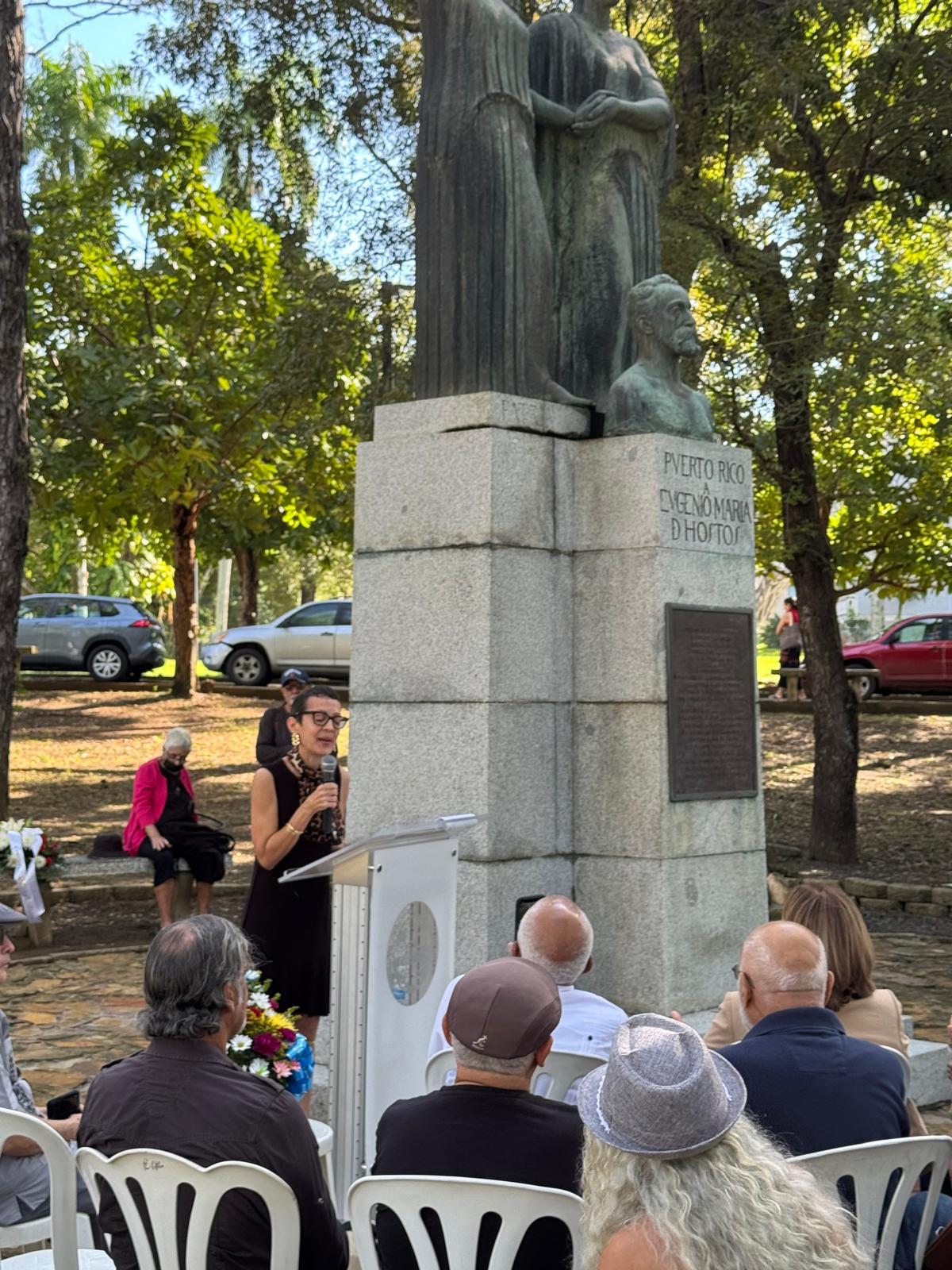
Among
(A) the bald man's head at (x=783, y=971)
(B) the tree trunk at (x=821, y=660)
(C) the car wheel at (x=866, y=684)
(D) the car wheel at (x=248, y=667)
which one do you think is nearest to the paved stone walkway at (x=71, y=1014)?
(A) the bald man's head at (x=783, y=971)

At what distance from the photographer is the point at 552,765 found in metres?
6.78

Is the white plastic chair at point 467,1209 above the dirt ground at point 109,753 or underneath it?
underneath

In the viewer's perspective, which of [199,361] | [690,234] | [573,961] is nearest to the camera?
[573,961]

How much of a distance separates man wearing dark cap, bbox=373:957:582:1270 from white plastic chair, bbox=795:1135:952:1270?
0.49 m

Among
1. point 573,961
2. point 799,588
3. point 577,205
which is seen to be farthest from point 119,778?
point 573,961

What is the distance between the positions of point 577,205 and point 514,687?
235 centimetres

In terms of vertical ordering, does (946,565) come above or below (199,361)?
below

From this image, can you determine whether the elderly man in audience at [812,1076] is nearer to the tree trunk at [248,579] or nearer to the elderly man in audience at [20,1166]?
Answer: the elderly man in audience at [20,1166]

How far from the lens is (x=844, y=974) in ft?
14.5

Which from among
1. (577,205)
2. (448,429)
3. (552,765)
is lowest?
(552,765)

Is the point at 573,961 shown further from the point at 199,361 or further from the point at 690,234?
the point at 199,361

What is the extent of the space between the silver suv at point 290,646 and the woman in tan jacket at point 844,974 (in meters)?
22.2

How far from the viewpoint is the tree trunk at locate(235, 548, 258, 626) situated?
34625 mm

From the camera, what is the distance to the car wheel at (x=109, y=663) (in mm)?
27969
